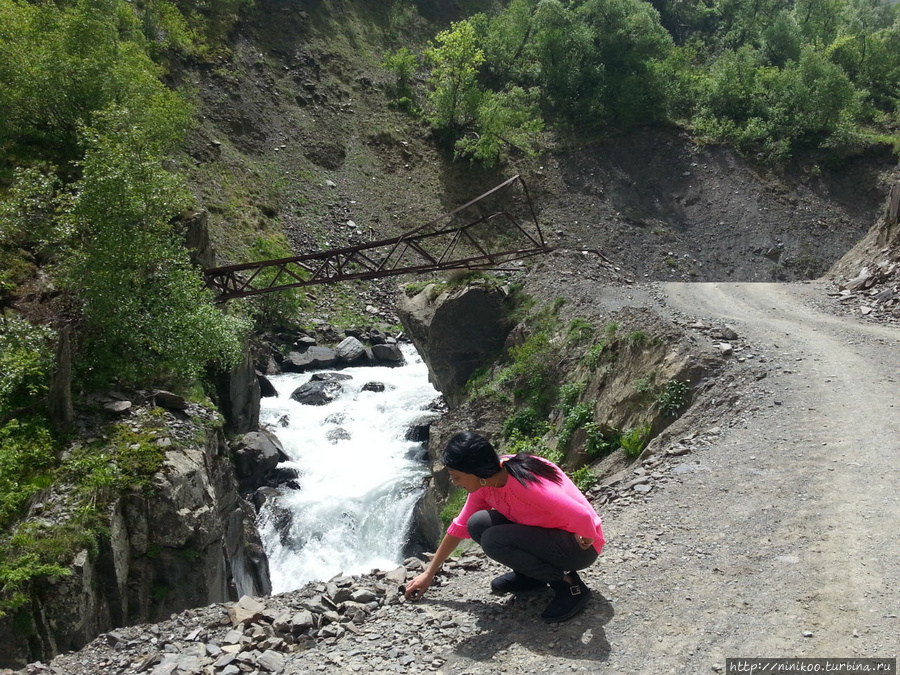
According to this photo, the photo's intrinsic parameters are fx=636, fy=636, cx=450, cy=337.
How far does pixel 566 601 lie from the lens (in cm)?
507

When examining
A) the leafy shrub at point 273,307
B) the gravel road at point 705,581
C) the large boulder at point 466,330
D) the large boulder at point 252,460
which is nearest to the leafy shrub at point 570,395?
the gravel road at point 705,581

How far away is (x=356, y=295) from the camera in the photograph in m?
33.4

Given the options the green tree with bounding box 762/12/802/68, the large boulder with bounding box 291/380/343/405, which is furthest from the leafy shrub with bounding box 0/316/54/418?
the green tree with bounding box 762/12/802/68

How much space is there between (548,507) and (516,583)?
0.96 meters

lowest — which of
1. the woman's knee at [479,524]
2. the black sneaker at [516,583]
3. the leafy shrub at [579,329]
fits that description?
the black sneaker at [516,583]

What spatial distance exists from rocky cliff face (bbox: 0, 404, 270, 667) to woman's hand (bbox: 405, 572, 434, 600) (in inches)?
219

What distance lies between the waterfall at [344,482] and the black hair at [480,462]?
11.5m

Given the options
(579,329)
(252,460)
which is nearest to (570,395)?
(579,329)

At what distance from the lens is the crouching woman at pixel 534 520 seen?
4.94 metres

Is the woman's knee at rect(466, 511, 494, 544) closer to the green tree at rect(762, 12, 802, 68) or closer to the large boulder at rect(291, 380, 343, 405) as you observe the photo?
the large boulder at rect(291, 380, 343, 405)

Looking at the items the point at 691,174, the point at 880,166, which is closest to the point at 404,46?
the point at 691,174

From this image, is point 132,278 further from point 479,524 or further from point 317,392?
point 479,524

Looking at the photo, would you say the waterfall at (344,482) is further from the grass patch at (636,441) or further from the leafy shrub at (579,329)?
the grass patch at (636,441)

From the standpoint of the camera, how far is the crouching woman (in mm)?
4941
